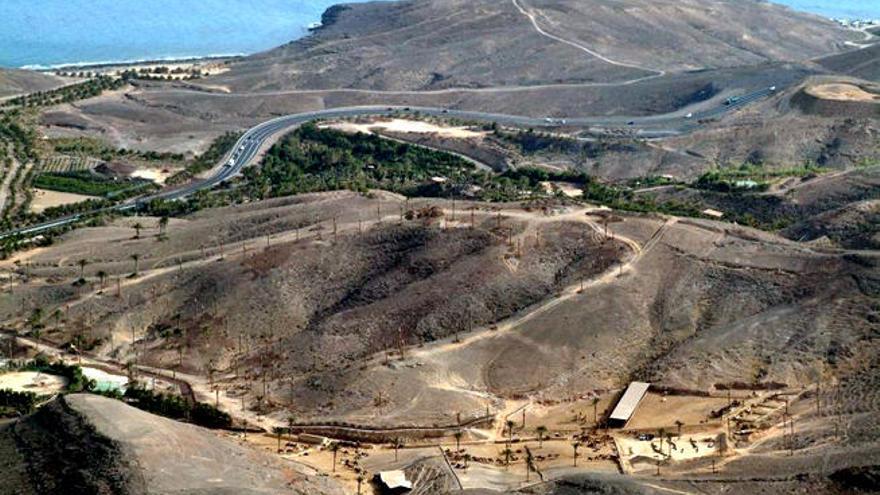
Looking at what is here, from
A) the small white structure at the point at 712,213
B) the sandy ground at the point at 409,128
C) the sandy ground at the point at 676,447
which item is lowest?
the sandy ground at the point at 676,447

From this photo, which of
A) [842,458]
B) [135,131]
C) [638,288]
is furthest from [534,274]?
[135,131]

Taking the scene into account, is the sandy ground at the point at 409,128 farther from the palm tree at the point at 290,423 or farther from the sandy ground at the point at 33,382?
the palm tree at the point at 290,423

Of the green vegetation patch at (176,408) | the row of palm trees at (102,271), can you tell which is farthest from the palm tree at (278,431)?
the row of palm trees at (102,271)

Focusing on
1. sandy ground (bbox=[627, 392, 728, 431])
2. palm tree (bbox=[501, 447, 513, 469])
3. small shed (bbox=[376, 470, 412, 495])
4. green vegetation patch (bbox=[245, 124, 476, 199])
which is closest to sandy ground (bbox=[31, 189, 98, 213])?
green vegetation patch (bbox=[245, 124, 476, 199])

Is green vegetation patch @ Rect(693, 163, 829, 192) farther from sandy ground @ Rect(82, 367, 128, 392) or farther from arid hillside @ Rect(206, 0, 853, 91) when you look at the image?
sandy ground @ Rect(82, 367, 128, 392)

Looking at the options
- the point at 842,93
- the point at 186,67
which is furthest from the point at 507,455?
the point at 186,67

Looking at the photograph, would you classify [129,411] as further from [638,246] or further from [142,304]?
[638,246]

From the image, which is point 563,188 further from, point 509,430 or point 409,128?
point 509,430
